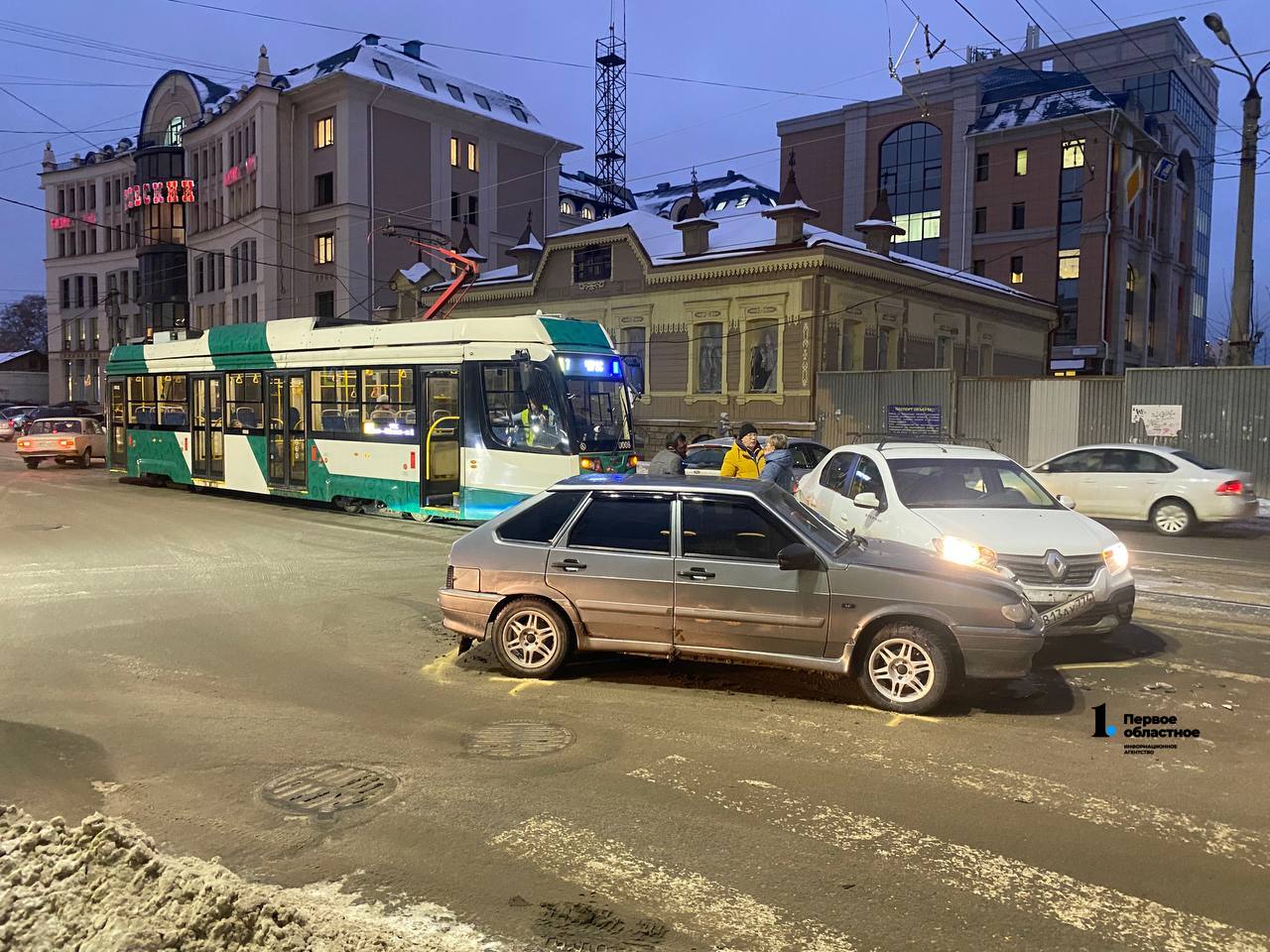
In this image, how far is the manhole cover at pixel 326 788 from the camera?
475 cm

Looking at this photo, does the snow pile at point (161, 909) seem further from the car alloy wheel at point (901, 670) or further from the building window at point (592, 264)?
the building window at point (592, 264)

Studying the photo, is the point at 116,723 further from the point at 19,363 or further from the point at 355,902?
the point at 19,363

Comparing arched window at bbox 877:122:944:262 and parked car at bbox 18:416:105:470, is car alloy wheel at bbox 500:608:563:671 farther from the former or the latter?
arched window at bbox 877:122:944:262

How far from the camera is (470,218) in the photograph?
55.2m

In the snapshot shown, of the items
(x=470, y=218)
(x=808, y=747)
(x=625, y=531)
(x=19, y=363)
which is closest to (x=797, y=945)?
(x=808, y=747)

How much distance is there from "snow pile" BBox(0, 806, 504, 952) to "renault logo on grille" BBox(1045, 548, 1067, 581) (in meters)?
5.66

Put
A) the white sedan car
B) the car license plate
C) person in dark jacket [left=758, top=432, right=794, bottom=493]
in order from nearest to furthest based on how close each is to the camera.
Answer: the car license plate, person in dark jacket [left=758, top=432, right=794, bottom=493], the white sedan car

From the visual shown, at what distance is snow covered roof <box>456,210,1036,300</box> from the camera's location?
3103cm

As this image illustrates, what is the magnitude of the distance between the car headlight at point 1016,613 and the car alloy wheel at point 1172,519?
11.7 metres

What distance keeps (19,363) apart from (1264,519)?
3549 inches

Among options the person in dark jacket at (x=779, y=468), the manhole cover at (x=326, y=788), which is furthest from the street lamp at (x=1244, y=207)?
the manhole cover at (x=326, y=788)

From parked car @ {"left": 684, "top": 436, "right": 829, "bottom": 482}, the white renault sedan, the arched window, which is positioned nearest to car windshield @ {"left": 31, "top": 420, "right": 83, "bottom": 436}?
parked car @ {"left": 684, "top": 436, "right": 829, "bottom": 482}

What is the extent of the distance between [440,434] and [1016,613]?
11.0 metres

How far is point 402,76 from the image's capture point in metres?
51.3
